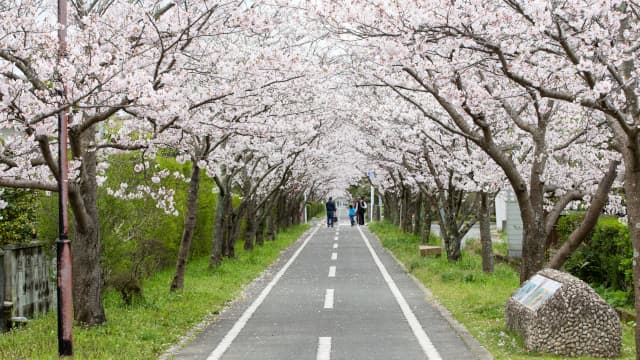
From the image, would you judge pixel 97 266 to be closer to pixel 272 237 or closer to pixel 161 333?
pixel 161 333

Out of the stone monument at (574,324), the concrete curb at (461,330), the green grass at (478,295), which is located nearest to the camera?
the stone monument at (574,324)

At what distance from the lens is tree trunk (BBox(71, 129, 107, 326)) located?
1120 cm

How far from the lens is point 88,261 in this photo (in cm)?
1126

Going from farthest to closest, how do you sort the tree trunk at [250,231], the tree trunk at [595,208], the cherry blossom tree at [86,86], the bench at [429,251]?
the tree trunk at [250,231] → the bench at [429,251] → the tree trunk at [595,208] → the cherry blossom tree at [86,86]

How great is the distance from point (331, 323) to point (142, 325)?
2.97 m

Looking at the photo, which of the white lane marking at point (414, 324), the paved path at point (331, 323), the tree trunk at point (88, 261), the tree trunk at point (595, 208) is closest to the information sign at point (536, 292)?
the paved path at point (331, 323)

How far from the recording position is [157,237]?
1939 cm

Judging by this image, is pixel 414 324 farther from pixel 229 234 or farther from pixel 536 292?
pixel 229 234

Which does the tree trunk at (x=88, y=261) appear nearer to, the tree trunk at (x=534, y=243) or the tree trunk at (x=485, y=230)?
the tree trunk at (x=534, y=243)

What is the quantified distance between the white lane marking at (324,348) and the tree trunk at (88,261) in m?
3.46

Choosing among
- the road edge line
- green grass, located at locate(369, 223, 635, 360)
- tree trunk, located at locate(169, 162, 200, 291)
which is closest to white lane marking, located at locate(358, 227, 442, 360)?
the road edge line

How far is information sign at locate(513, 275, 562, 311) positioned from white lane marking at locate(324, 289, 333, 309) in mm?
4382

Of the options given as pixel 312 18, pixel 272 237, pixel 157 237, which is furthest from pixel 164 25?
pixel 272 237

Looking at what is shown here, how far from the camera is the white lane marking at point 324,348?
9227mm
